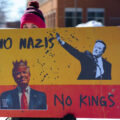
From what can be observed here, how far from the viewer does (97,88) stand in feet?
11.9

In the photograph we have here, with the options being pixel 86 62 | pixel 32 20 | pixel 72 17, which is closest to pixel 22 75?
pixel 86 62

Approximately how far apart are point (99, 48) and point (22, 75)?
92cm

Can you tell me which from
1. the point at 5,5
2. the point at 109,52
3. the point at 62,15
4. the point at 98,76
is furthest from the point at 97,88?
the point at 5,5

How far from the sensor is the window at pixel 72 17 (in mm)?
35688

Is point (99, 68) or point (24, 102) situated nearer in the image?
point (99, 68)

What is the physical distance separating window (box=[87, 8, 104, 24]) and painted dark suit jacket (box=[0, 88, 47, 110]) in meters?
33.5

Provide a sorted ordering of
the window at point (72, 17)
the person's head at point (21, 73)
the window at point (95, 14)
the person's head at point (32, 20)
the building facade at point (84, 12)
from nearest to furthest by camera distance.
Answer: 1. the person's head at point (21, 73)
2. the person's head at point (32, 20)
3. the building facade at point (84, 12)
4. the window at point (72, 17)
5. the window at point (95, 14)

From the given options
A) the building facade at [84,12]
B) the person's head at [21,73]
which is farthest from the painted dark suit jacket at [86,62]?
the building facade at [84,12]

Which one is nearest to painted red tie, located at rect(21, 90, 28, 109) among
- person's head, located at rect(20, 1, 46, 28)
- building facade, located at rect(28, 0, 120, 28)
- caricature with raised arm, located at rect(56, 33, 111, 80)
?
caricature with raised arm, located at rect(56, 33, 111, 80)

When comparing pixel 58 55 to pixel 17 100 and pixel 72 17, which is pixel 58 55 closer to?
pixel 17 100

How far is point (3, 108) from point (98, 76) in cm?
116

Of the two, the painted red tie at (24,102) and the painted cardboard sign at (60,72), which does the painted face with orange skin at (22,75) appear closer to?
the painted cardboard sign at (60,72)

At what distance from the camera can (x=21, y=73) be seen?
12.0ft

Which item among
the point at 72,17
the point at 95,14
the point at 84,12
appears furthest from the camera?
the point at 95,14
